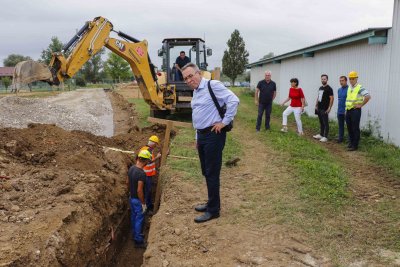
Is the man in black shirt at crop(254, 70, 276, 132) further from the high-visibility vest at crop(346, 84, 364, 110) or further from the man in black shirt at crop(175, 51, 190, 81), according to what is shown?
the man in black shirt at crop(175, 51, 190, 81)

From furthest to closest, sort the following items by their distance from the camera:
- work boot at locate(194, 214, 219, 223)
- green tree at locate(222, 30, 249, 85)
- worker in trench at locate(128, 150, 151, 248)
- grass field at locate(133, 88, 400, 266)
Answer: green tree at locate(222, 30, 249, 85), worker in trench at locate(128, 150, 151, 248), work boot at locate(194, 214, 219, 223), grass field at locate(133, 88, 400, 266)

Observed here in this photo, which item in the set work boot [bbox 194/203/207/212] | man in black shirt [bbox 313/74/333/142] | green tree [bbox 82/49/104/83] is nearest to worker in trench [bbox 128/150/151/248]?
work boot [bbox 194/203/207/212]

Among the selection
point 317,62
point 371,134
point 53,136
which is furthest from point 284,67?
point 53,136

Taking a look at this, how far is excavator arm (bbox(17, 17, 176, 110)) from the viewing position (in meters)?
10.0

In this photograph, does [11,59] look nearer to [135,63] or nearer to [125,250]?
[135,63]

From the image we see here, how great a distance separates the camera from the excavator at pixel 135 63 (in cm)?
988

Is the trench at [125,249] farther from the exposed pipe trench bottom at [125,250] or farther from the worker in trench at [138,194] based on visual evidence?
the worker in trench at [138,194]

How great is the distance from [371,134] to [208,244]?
298 inches

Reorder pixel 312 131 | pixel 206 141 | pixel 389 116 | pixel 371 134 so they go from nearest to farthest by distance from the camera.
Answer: pixel 206 141 < pixel 389 116 < pixel 371 134 < pixel 312 131

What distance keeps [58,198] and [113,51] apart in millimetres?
6730

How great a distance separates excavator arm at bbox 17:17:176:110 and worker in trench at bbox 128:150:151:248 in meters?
4.65

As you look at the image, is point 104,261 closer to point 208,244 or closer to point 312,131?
point 208,244

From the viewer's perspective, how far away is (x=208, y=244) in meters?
4.44

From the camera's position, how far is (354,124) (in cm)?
892
